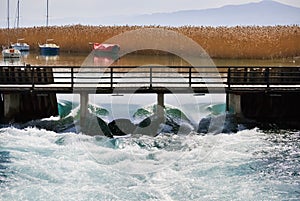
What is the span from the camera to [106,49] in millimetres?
52062

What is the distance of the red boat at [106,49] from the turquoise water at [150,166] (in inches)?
1233

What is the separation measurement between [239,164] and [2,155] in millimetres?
7050

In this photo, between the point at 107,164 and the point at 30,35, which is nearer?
the point at 107,164

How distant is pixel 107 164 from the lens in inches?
607

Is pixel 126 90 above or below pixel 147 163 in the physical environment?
above

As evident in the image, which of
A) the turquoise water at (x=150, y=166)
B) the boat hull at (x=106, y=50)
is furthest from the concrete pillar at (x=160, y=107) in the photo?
the boat hull at (x=106, y=50)

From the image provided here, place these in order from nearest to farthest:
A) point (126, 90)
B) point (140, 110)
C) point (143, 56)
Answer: point (126, 90), point (140, 110), point (143, 56)

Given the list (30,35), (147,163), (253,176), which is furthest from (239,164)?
(30,35)

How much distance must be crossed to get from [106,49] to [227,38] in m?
13.3

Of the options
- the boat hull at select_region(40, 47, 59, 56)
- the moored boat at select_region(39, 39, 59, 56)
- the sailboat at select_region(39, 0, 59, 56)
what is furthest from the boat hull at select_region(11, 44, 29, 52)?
the boat hull at select_region(40, 47, 59, 56)

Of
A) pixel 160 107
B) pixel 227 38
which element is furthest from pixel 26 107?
pixel 227 38

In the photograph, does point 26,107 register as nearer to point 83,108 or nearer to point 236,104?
point 83,108

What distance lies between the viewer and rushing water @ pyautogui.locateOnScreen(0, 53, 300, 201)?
12.9m

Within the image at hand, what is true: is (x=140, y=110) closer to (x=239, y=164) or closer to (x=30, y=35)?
(x=239, y=164)
